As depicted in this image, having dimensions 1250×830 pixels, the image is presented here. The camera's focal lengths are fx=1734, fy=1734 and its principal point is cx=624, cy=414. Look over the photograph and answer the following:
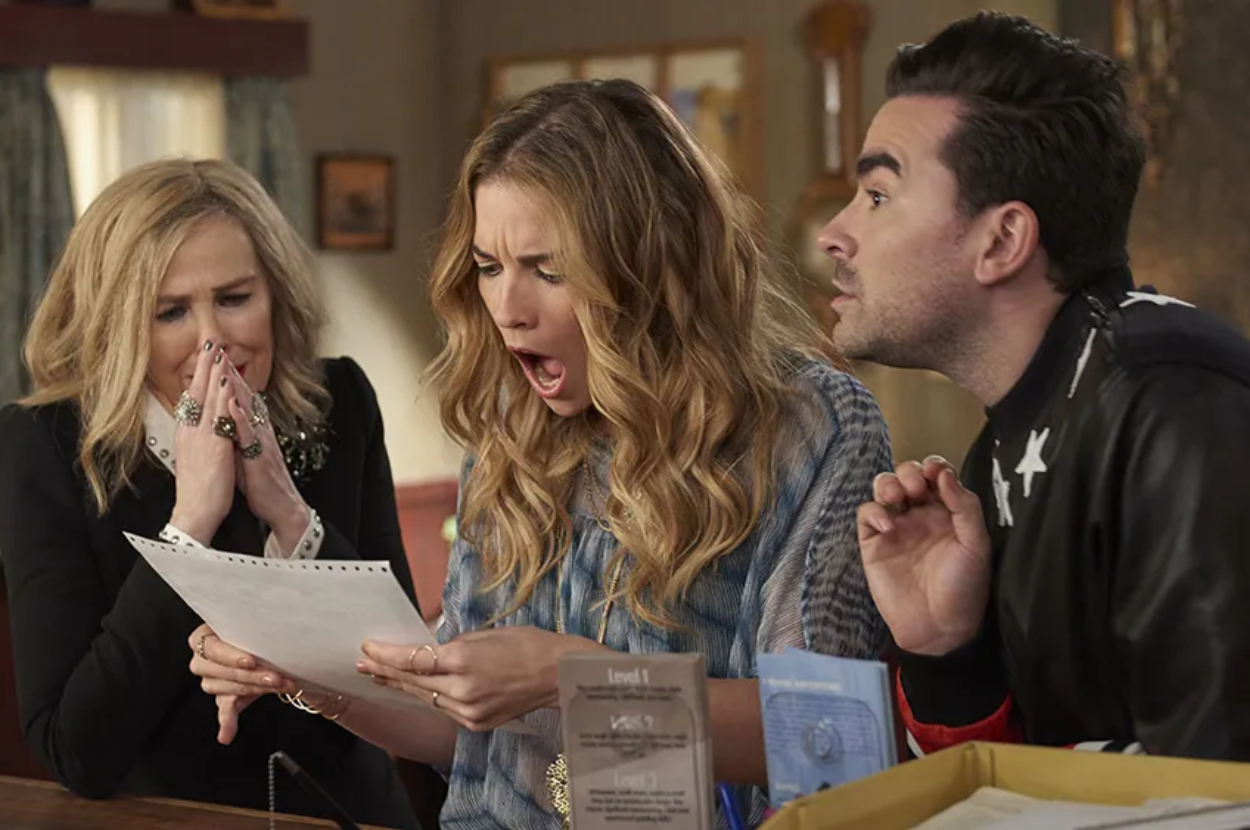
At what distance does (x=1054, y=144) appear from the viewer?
5.85 feet

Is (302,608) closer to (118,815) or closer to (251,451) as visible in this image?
(118,815)

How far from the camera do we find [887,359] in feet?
6.19

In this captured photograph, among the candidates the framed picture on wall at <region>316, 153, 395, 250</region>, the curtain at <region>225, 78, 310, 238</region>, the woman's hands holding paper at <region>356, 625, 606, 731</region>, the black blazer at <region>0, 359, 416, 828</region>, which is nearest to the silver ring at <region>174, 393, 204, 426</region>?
the black blazer at <region>0, 359, 416, 828</region>

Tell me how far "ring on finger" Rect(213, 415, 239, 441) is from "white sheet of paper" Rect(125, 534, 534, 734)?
1.30 ft

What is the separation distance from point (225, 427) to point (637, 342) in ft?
2.14

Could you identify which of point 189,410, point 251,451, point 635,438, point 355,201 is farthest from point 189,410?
point 355,201

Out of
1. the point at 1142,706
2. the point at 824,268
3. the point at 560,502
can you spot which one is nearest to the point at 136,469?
the point at 560,502

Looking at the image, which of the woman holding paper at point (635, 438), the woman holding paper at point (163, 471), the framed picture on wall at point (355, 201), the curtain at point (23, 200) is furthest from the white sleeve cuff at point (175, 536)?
the framed picture on wall at point (355, 201)

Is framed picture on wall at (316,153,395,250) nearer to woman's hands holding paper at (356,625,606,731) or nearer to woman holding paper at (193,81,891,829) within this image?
woman holding paper at (193,81,891,829)

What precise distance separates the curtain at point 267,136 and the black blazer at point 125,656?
13.2ft

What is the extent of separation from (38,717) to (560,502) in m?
0.75

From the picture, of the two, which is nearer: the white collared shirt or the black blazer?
the black blazer

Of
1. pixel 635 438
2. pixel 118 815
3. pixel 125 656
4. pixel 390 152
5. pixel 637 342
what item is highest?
pixel 390 152

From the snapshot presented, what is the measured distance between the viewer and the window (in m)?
6.05
